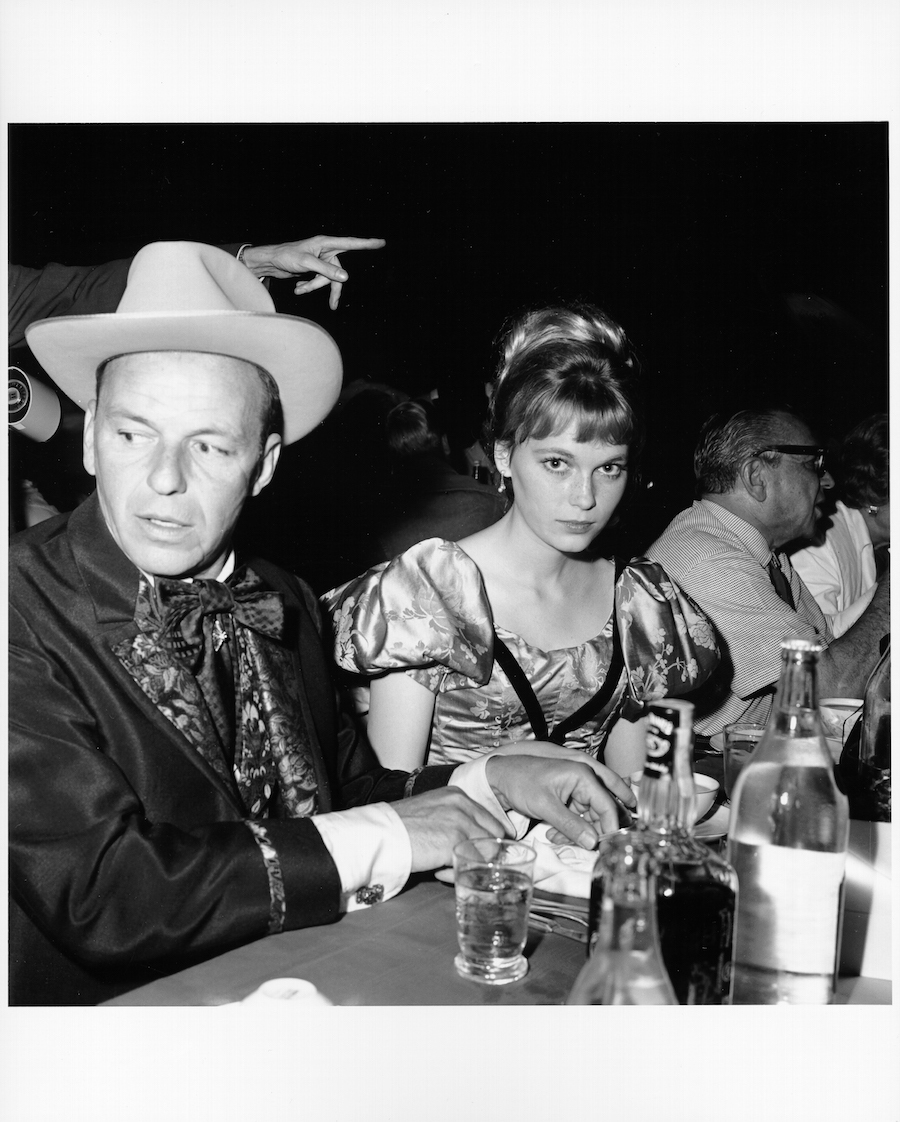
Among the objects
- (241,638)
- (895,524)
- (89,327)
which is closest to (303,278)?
(89,327)

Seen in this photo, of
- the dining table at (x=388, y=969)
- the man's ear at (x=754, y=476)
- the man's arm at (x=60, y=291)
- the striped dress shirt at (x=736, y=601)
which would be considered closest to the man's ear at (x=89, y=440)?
the man's arm at (x=60, y=291)

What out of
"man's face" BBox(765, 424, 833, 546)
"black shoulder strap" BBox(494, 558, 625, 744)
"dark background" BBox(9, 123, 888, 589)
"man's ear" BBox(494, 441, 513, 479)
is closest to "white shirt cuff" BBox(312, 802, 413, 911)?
"black shoulder strap" BBox(494, 558, 625, 744)

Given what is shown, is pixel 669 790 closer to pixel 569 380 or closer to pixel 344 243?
pixel 569 380

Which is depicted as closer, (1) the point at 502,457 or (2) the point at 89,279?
(2) the point at 89,279

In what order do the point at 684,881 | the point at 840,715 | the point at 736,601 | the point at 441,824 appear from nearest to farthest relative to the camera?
1. the point at 684,881
2. the point at 441,824
3. the point at 840,715
4. the point at 736,601

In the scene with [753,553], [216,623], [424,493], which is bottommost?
[216,623]

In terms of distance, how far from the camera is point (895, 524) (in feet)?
4.60

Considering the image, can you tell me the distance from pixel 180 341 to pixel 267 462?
0.22 meters

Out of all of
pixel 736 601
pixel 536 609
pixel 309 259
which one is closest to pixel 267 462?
pixel 309 259

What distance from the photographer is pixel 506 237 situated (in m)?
1.67

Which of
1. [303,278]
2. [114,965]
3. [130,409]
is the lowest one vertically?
[114,965]

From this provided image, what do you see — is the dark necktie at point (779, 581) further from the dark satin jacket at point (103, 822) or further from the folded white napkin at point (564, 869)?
the dark satin jacket at point (103, 822)
